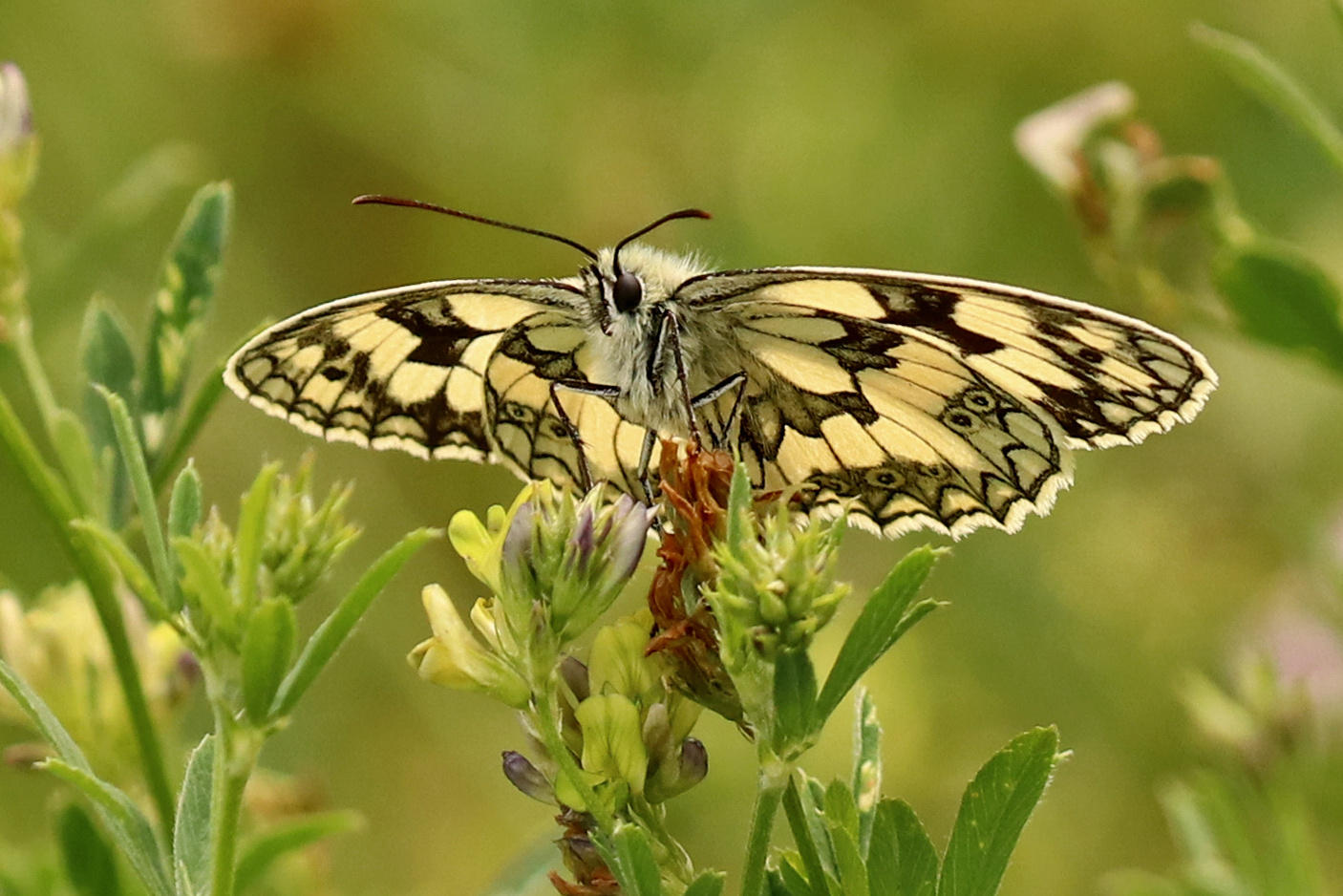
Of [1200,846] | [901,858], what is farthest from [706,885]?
[1200,846]

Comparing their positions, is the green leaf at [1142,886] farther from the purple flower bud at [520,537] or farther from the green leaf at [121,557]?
the green leaf at [121,557]

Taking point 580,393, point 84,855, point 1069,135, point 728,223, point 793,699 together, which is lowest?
point 84,855

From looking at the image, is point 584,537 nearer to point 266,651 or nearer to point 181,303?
point 266,651

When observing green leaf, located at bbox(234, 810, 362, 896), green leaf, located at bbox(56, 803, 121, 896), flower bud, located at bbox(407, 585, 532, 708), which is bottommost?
green leaf, located at bbox(56, 803, 121, 896)

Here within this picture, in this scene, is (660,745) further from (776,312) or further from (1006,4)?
(1006,4)

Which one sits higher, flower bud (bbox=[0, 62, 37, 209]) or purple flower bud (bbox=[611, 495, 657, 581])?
flower bud (bbox=[0, 62, 37, 209])

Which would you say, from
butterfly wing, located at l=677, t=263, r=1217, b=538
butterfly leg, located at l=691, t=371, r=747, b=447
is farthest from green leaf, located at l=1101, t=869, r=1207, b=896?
butterfly leg, located at l=691, t=371, r=747, b=447

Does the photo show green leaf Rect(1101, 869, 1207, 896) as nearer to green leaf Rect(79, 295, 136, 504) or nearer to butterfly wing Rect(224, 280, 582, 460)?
butterfly wing Rect(224, 280, 582, 460)
